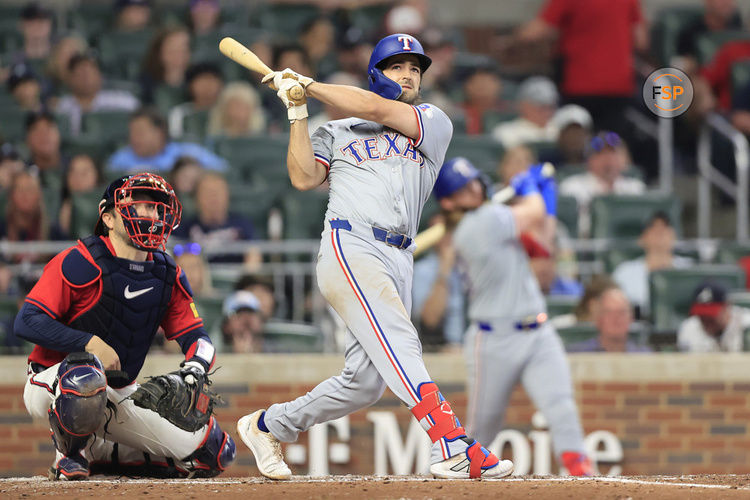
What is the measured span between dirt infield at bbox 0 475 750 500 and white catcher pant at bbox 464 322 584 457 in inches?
61.4

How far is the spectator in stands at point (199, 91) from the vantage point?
1001 centimetres

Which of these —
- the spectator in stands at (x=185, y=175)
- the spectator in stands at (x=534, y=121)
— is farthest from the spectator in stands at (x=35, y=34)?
the spectator in stands at (x=534, y=121)

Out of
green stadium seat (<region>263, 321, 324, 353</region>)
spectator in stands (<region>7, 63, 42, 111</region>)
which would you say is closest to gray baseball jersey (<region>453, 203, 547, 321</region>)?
green stadium seat (<region>263, 321, 324, 353</region>)

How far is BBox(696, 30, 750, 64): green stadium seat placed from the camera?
1131 centimetres

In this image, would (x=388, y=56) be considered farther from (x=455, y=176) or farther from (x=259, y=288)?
(x=259, y=288)

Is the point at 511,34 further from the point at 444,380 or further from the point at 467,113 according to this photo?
the point at 444,380

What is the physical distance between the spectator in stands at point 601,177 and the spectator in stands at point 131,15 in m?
4.30

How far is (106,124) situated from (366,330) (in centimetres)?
591

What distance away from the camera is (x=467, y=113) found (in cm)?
1061

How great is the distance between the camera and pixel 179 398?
193 inches

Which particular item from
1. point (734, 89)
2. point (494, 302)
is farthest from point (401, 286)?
point (734, 89)

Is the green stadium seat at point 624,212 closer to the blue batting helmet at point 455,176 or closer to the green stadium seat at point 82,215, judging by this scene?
the blue batting helmet at point 455,176

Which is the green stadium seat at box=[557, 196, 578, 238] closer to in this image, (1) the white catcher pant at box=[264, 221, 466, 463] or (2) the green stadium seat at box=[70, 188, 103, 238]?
(2) the green stadium seat at box=[70, 188, 103, 238]

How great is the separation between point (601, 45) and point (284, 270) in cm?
401
